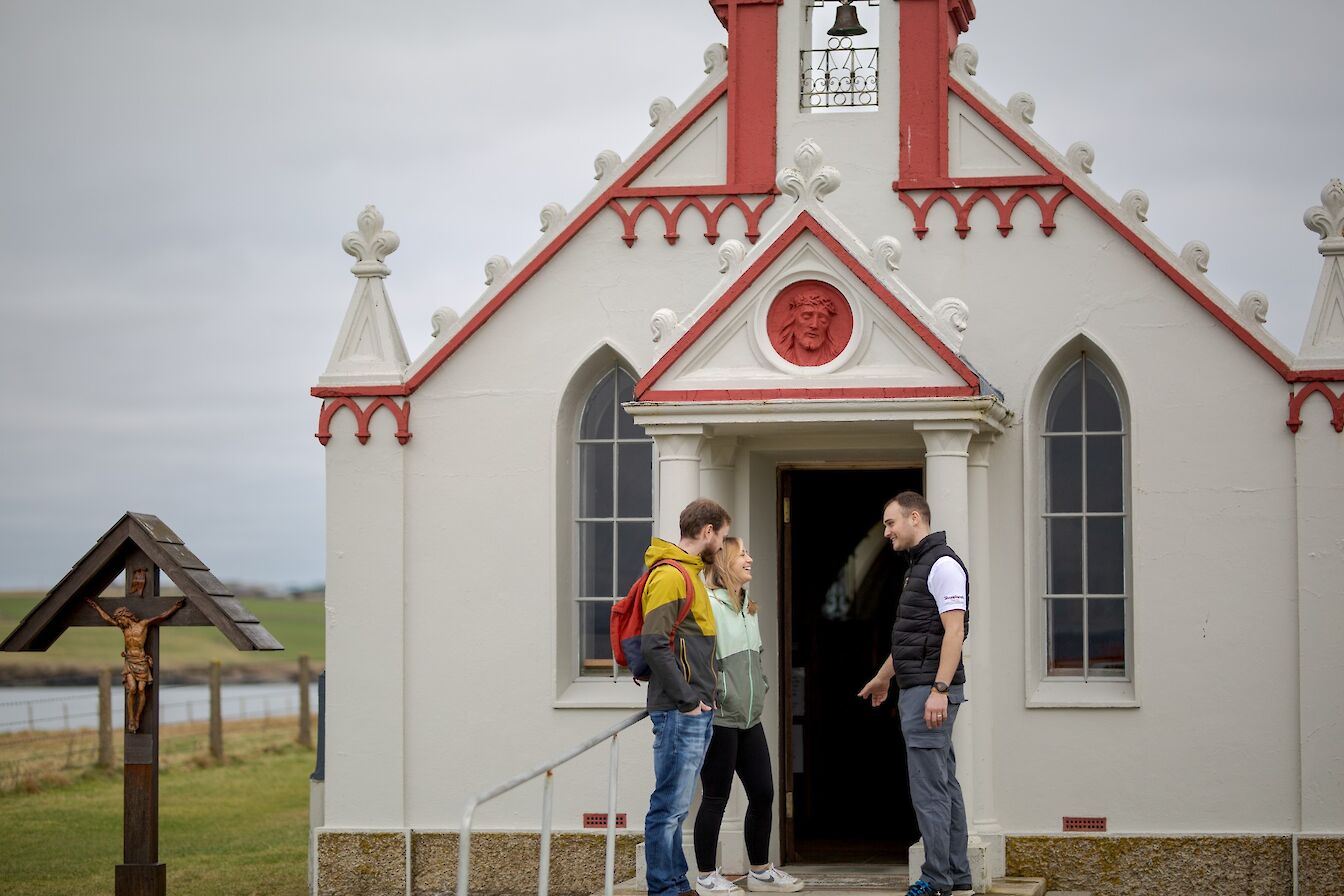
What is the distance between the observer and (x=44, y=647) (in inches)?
500

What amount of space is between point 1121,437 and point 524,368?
13.7 ft

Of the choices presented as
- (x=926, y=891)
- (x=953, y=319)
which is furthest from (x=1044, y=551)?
(x=926, y=891)

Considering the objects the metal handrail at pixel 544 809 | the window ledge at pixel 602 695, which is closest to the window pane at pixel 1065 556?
the window ledge at pixel 602 695

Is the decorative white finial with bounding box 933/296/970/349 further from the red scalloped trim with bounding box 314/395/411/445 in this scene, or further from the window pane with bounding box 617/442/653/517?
the red scalloped trim with bounding box 314/395/411/445

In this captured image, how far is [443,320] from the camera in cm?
1496

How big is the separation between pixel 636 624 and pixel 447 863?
4.11 m

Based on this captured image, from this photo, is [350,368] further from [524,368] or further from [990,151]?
[990,151]

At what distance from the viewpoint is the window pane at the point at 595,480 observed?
49.3 feet

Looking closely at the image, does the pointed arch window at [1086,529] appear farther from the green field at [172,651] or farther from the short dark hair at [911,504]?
the green field at [172,651]

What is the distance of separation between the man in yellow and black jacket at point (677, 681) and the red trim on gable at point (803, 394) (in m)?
1.78

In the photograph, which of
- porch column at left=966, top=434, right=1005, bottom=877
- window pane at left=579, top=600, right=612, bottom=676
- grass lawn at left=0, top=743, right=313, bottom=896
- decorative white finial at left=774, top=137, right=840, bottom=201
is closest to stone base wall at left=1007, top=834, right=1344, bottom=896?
porch column at left=966, top=434, right=1005, bottom=877

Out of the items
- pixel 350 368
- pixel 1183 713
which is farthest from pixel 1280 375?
pixel 350 368

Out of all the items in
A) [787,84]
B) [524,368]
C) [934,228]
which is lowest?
[524,368]

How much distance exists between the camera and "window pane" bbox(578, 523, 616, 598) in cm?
1498
